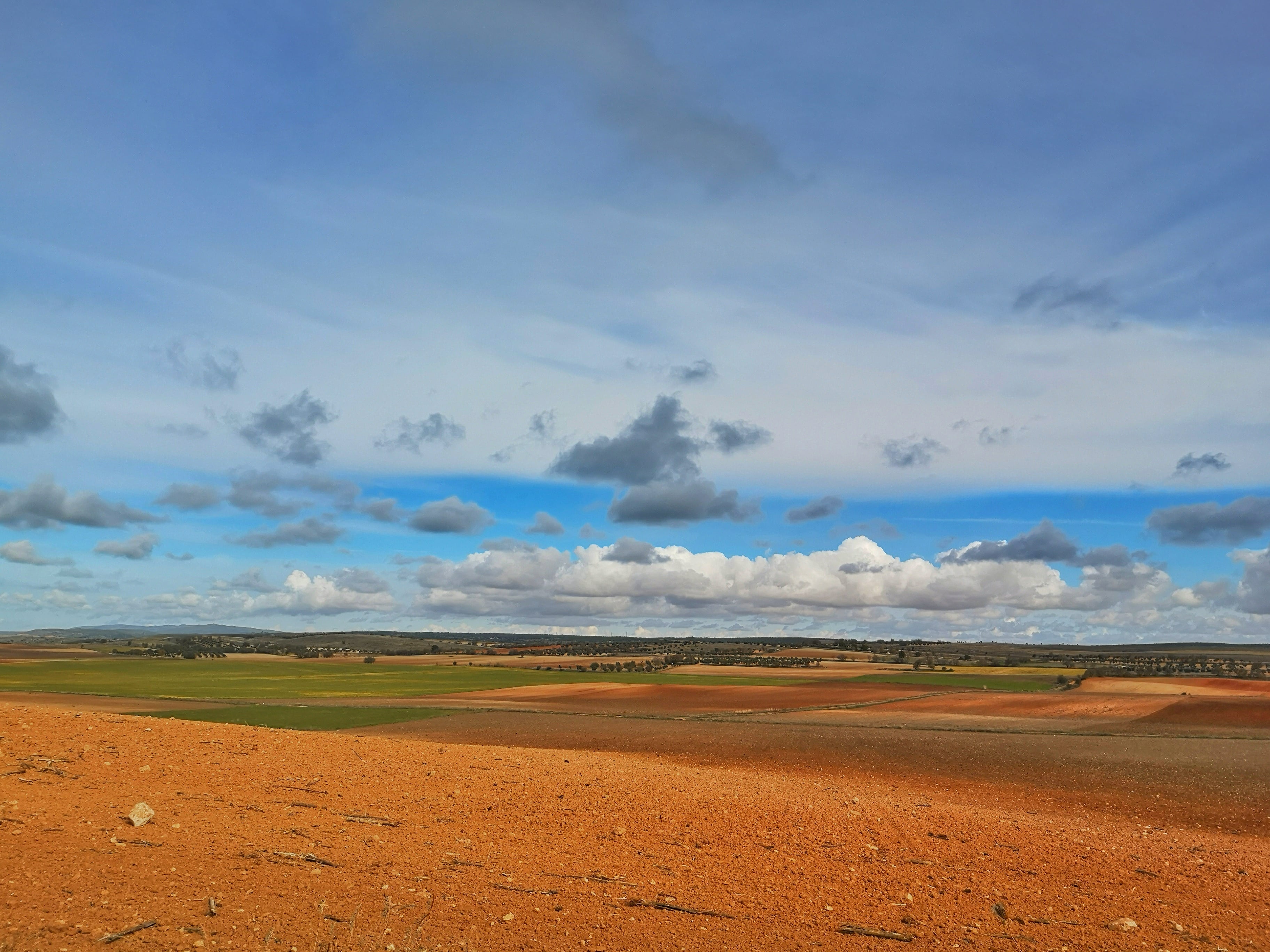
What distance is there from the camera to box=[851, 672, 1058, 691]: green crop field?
96125 mm

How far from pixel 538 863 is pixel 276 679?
9610 cm

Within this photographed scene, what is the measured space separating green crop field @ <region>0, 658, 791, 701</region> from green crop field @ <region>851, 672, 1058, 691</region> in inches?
565

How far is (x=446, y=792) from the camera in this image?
2022 centimetres

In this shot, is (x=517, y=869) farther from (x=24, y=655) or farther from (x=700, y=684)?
(x=24, y=655)

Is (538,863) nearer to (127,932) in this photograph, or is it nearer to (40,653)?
(127,932)

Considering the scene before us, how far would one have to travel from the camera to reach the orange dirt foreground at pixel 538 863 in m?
11.2

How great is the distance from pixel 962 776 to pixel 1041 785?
106 inches

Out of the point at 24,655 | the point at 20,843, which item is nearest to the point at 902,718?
the point at 20,843

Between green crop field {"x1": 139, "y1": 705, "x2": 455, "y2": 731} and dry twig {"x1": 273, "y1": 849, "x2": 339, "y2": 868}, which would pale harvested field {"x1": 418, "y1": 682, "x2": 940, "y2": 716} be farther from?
dry twig {"x1": 273, "y1": 849, "x2": 339, "y2": 868}

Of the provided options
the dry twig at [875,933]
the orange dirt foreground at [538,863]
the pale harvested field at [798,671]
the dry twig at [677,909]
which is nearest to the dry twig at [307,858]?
the orange dirt foreground at [538,863]

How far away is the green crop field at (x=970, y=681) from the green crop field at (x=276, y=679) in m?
14.4

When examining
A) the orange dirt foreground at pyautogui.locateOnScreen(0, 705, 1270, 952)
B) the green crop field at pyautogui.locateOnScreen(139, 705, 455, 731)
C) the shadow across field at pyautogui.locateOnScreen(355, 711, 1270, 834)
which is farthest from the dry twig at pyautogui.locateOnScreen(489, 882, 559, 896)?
the green crop field at pyautogui.locateOnScreen(139, 705, 455, 731)

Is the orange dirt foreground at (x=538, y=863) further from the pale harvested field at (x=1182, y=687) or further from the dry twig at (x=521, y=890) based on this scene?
the pale harvested field at (x=1182, y=687)

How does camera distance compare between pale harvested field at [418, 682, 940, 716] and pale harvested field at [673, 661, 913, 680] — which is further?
pale harvested field at [673, 661, 913, 680]
